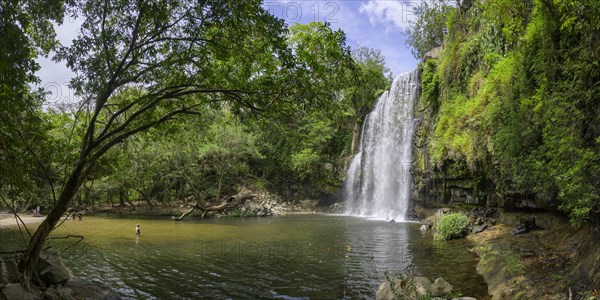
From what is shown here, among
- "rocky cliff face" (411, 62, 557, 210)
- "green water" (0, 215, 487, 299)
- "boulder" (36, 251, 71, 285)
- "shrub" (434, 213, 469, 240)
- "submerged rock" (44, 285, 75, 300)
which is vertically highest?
"rocky cliff face" (411, 62, 557, 210)

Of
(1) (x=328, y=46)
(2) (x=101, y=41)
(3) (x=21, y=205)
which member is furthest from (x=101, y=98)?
(3) (x=21, y=205)

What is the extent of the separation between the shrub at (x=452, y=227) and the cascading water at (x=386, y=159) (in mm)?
9916

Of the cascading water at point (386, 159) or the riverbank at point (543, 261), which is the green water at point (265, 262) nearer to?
the riverbank at point (543, 261)

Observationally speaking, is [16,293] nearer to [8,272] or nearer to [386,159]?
[8,272]

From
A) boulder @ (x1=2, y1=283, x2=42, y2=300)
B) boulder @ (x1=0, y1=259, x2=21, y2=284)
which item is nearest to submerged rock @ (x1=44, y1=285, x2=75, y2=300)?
boulder @ (x1=0, y1=259, x2=21, y2=284)

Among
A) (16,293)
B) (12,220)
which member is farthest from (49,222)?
(12,220)

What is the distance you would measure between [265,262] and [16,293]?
816cm

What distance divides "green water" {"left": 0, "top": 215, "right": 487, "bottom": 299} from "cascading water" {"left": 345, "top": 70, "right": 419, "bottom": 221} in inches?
315

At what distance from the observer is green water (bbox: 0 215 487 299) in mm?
10516

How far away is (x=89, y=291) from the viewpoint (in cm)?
928

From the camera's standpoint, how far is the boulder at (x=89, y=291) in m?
9.08

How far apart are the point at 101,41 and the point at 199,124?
14.2 ft

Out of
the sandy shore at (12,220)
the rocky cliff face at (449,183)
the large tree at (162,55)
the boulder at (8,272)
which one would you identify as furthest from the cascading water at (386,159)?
the sandy shore at (12,220)

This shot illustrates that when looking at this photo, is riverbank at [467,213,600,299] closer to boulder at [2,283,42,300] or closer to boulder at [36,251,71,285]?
boulder at [2,283,42,300]
